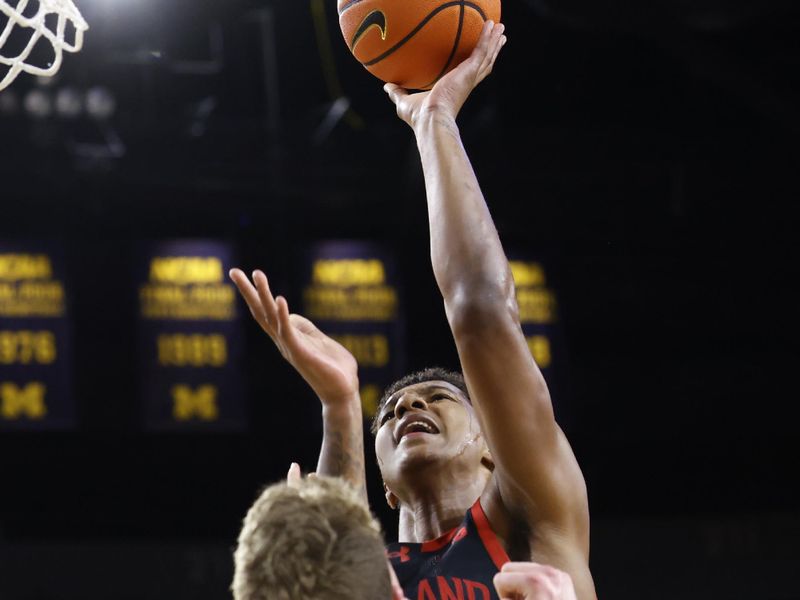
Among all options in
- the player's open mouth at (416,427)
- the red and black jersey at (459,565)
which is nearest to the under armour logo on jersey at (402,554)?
the red and black jersey at (459,565)

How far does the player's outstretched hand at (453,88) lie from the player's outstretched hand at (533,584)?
883mm

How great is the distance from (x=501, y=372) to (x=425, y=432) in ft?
2.02

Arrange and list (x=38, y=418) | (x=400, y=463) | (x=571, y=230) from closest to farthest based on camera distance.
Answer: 1. (x=400, y=463)
2. (x=38, y=418)
3. (x=571, y=230)

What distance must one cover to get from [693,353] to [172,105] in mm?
3250

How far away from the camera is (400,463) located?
2457 mm

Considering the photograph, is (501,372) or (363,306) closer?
(501,372)

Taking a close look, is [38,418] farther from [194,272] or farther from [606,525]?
[606,525]

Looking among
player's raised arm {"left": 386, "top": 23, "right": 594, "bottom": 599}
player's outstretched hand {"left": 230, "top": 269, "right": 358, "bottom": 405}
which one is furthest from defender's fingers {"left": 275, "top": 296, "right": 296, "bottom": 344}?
player's raised arm {"left": 386, "top": 23, "right": 594, "bottom": 599}

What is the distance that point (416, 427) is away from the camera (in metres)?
2.49

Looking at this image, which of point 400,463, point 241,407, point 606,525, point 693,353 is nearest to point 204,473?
point 241,407

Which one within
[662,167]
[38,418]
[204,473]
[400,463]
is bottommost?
[204,473]

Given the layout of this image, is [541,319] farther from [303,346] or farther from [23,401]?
[303,346]

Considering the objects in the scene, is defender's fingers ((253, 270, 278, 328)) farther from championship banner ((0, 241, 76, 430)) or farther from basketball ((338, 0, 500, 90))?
championship banner ((0, 241, 76, 430))

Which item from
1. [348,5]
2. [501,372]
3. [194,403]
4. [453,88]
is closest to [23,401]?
[194,403]
